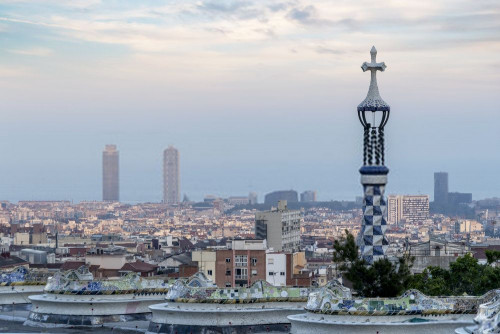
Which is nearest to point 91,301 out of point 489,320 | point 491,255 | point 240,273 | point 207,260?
point 491,255

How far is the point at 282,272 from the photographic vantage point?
67.6 m

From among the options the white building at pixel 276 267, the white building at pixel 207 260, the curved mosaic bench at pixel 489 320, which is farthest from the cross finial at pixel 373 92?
the white building at pixel 207 260

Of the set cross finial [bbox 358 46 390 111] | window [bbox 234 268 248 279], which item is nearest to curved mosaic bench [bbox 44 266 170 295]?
cross finial [bbox 358 46 390 111]

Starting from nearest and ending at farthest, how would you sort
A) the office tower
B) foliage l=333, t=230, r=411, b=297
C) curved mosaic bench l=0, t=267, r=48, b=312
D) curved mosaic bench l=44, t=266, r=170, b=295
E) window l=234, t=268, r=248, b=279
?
foliage l=333, t=230, r=411, b=297, curved mosaic bench l=44, t=266, r=170, b=295, curved mosaic bench l=0, t=267, r=48, b=312, window l=234, t=268, r=248, b=279, the office tower

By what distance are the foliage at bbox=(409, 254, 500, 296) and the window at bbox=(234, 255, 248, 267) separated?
32.8 m

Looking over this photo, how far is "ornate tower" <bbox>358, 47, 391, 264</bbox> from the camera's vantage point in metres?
27.7

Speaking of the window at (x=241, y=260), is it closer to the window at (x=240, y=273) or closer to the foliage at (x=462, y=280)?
the window at (x=240, y=273)

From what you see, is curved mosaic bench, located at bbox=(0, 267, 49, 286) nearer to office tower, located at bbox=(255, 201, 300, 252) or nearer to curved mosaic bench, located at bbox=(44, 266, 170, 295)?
curved mosaic bench, located at bbox=(44, 266, 170, 295)

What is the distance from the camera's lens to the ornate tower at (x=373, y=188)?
2769 cm

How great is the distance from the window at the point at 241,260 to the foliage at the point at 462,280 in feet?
107

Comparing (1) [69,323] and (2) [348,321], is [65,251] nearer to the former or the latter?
(1) [69,323]

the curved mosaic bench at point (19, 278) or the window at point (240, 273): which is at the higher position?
the curved mosaic bench at point (19, 278)

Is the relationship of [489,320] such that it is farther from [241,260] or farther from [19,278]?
[241,260]

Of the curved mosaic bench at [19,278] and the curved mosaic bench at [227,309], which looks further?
the curved mosaic bench at [19,278]
